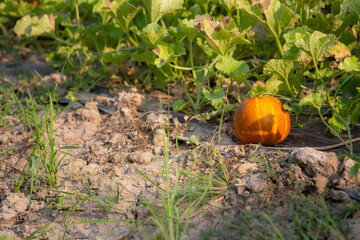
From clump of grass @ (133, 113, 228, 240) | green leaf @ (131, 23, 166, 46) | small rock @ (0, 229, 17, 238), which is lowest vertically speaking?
small rock @ (0, 229, 17, 238)

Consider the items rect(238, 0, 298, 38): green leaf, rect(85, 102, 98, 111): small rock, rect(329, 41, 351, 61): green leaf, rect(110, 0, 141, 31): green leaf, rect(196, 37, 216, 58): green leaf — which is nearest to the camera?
rect(329, 41, 351, 61): green leaf

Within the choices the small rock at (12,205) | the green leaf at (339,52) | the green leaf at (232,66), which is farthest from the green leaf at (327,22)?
the small rock at (12,205)

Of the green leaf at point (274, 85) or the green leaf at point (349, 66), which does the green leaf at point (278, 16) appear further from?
the green leaf at point (349, 66)

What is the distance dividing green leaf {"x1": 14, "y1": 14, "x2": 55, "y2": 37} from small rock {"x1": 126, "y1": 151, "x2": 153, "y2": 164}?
5.63ft

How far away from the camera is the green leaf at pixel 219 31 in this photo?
8.59 feet

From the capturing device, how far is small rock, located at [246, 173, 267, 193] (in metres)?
2.08

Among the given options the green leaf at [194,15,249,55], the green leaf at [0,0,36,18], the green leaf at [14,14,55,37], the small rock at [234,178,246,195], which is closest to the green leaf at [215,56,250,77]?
the green leaf at [194,15,249,55]

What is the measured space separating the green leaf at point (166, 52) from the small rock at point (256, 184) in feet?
3.56

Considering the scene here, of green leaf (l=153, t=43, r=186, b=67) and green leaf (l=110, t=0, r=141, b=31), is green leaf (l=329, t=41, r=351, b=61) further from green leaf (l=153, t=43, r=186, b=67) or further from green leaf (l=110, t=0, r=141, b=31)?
green leaf (l=110, t=0, r=141, b=31)

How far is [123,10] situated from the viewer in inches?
124

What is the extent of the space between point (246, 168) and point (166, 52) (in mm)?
1042

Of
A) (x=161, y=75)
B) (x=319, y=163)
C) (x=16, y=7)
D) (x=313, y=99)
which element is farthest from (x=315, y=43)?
(x=16, y=7)

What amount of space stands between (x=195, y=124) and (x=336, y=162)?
109 cm

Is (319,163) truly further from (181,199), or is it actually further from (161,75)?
(161,75)
